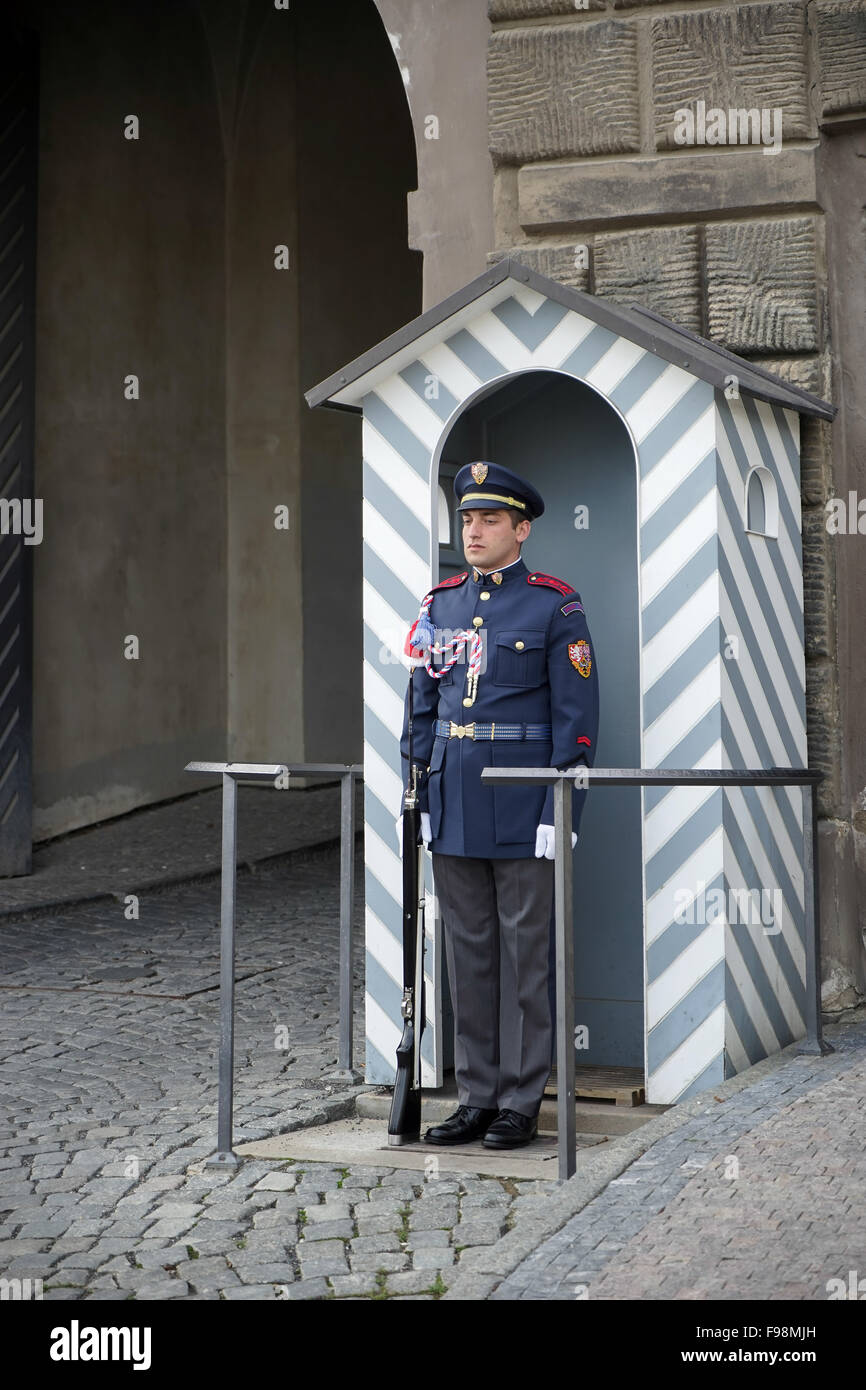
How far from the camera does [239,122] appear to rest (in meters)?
11.9

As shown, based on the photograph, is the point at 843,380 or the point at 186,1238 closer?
the point at 186,1238

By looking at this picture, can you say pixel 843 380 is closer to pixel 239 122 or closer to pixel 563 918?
pixel 563 918

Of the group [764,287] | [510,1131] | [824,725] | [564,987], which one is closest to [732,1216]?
[564,987]

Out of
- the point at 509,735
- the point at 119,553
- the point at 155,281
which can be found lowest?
the point at 509,735

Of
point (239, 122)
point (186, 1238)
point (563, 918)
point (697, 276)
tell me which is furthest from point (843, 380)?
point (239, 122)

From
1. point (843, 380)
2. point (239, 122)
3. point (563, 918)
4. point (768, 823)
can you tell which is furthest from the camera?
point (239, 122)

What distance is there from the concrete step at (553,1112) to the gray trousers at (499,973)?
221mm

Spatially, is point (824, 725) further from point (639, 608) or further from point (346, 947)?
point (346, 947)

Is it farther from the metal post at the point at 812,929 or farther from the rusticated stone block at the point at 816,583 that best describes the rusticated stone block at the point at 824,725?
the metal post at the point at 812,929

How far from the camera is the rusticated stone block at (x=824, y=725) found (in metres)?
5.39

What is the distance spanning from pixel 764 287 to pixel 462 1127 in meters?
2.70

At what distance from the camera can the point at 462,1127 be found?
4.52 meters
